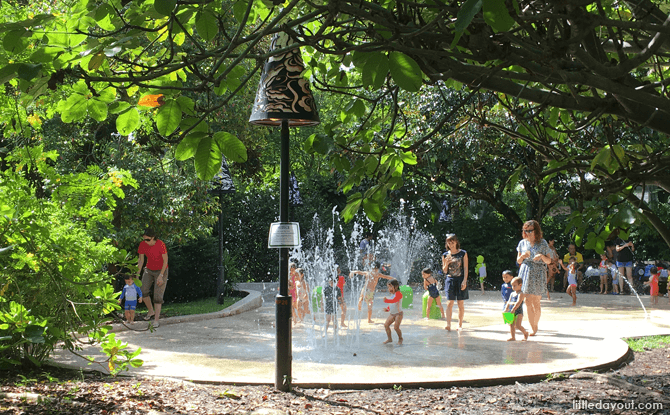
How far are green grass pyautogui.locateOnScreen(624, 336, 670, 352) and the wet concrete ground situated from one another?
25 cm

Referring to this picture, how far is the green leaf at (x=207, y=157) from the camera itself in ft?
7.03

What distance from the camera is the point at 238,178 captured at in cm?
2267

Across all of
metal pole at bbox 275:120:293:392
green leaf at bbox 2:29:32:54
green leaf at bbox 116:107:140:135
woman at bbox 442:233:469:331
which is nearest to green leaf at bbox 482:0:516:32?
green leaf at bbox 116:107:140:135

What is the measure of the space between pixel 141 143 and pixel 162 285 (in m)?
3.13

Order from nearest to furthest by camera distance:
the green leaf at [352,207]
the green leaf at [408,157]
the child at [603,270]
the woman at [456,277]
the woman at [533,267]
Result: the green leaf at [352,207]
the green leaf at [408,157]
the woman at [533,267]
the woman at [456,277]
the child at [603,270]

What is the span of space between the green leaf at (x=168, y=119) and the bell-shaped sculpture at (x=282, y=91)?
2769 mm

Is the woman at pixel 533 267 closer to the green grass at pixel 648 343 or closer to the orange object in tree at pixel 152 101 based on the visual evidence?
the green grass at pixel 648 343

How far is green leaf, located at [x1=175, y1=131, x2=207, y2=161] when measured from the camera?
218cm

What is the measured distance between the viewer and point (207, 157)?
215 cm

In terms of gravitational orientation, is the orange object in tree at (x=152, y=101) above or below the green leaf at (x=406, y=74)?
above

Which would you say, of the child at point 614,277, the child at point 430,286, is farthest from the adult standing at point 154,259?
the child at point 614,277

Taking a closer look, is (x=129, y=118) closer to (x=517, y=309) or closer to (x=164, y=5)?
(x=164, y=5)

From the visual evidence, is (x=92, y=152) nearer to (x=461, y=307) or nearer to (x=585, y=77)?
(x=461, y=307)

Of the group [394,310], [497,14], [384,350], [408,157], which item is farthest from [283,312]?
[497,14]
